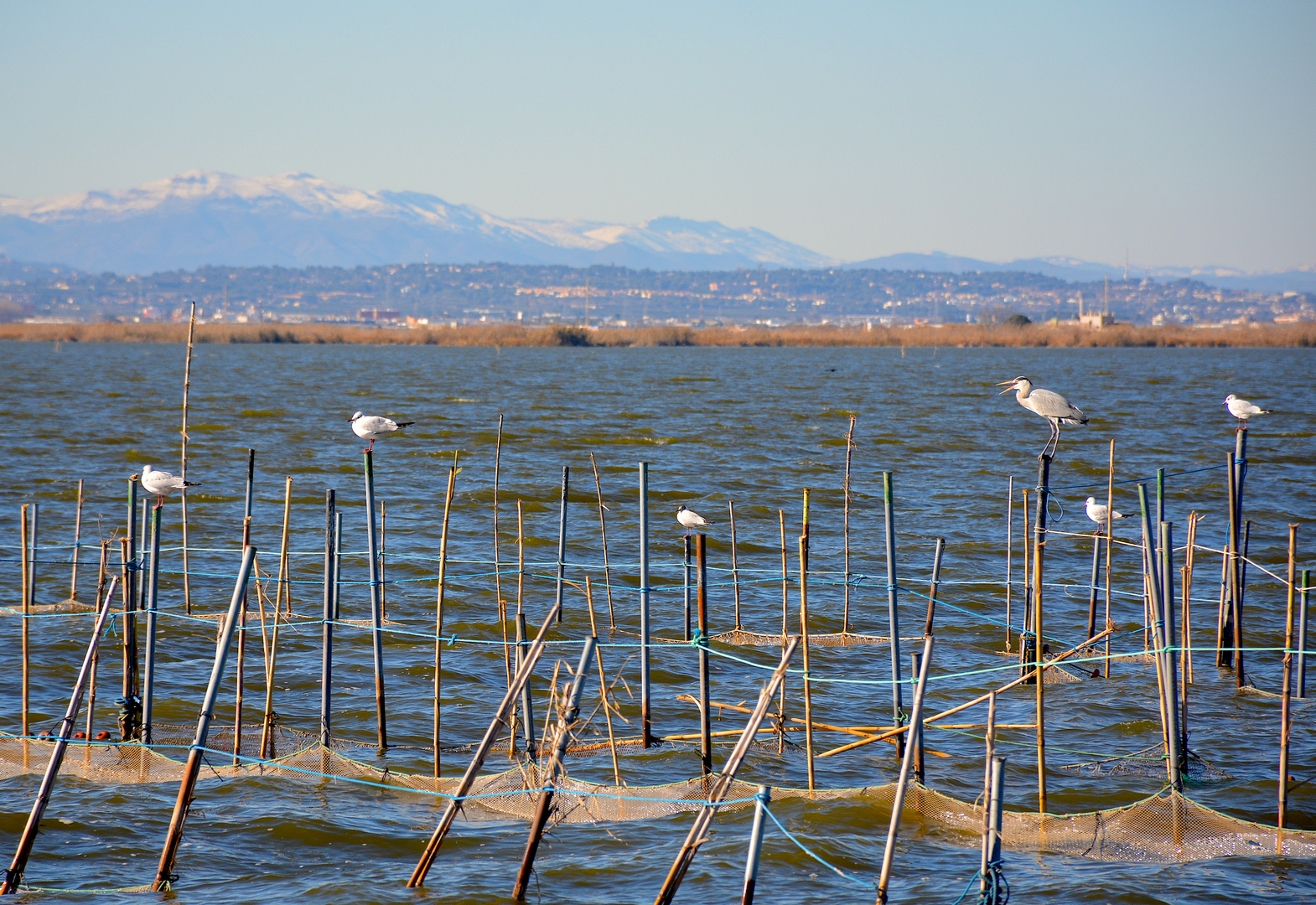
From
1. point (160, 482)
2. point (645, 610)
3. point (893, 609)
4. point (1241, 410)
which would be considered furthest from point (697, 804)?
point (1241, 410)

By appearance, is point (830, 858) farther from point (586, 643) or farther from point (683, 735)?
point (586, 643)

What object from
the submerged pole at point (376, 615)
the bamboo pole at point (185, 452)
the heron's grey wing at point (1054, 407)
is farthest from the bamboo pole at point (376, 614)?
the heron's grey wing at point (1054, 407)

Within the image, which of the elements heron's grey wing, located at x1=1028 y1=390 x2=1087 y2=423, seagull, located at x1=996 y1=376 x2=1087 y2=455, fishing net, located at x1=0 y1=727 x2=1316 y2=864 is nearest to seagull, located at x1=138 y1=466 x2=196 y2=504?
fishing net, located at x1=0 y1=727 x2=1316 y2=864

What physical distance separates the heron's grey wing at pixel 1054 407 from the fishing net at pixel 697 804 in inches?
210

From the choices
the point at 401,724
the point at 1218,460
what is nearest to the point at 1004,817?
the point at 401,724

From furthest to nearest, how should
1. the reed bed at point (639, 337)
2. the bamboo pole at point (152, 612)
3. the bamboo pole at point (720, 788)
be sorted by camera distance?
the reed bed at point (639, 337) → the bamboo pole at point (152, 612) → the bamboo pole at point (720, 788)

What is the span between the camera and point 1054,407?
43.8 feet

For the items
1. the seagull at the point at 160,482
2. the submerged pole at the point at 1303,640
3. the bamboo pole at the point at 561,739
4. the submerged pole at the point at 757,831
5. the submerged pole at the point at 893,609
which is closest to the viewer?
the submerged pole at the point at 757,831

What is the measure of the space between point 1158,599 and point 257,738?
7.26 m

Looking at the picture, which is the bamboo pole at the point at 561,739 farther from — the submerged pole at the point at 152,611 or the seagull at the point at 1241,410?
the seagull at the point at 1241,410

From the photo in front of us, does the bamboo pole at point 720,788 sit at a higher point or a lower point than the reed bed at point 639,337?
lower

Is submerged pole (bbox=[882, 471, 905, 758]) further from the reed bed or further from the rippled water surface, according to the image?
the reed bed

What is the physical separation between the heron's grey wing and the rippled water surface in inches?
66.3

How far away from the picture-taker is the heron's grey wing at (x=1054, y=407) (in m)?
13.2
